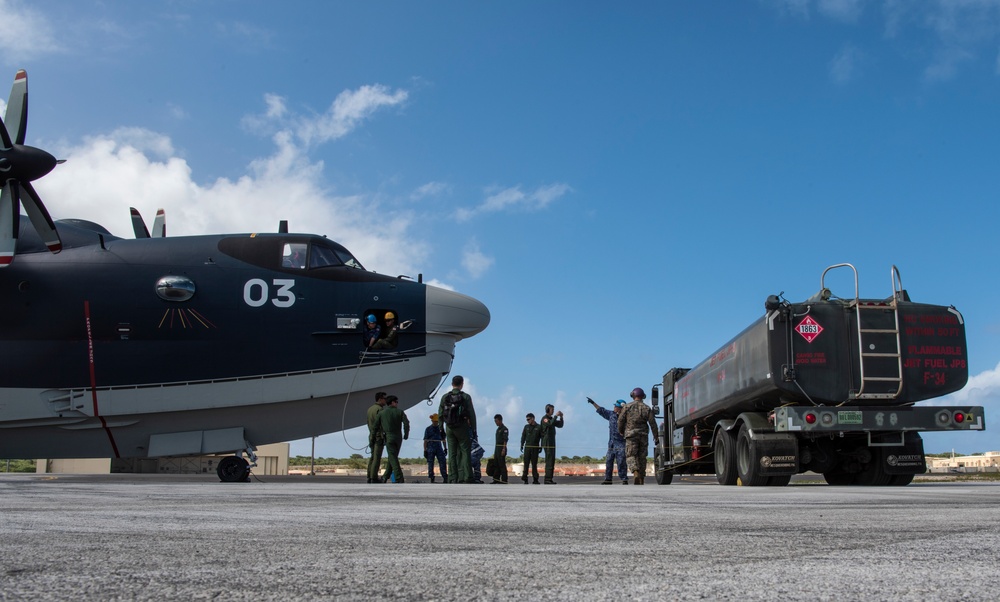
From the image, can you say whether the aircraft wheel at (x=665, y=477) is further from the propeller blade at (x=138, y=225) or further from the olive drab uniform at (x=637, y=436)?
the propeller blade at (x=138, y=225)

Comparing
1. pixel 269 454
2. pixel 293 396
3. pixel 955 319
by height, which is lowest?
pixel 269 454

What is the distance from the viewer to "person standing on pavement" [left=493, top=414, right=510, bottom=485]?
16.8 metres

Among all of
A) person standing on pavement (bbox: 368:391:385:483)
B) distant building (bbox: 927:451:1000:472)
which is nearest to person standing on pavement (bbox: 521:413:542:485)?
person standing on pavement (bbox: 368:391:385:483)

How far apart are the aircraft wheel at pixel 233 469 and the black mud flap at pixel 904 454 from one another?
1032cm

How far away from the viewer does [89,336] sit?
14.2 metres

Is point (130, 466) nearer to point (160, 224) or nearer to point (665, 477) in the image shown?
point (160, 224)

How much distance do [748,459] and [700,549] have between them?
916 centimetres

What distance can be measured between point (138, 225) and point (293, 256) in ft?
16.7

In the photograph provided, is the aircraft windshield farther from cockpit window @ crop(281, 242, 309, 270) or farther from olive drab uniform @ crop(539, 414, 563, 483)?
olive drab uniform @ crop(539, 414, 563, 483)

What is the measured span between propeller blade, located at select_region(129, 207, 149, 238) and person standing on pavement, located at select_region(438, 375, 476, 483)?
841 cm

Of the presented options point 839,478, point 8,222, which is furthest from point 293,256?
point 839,478

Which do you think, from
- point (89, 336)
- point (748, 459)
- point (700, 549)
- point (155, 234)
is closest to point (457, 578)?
→ point (700, 549)

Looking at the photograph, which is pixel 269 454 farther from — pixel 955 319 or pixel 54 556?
pixel 54 556

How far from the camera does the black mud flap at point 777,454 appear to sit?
35.7ft
